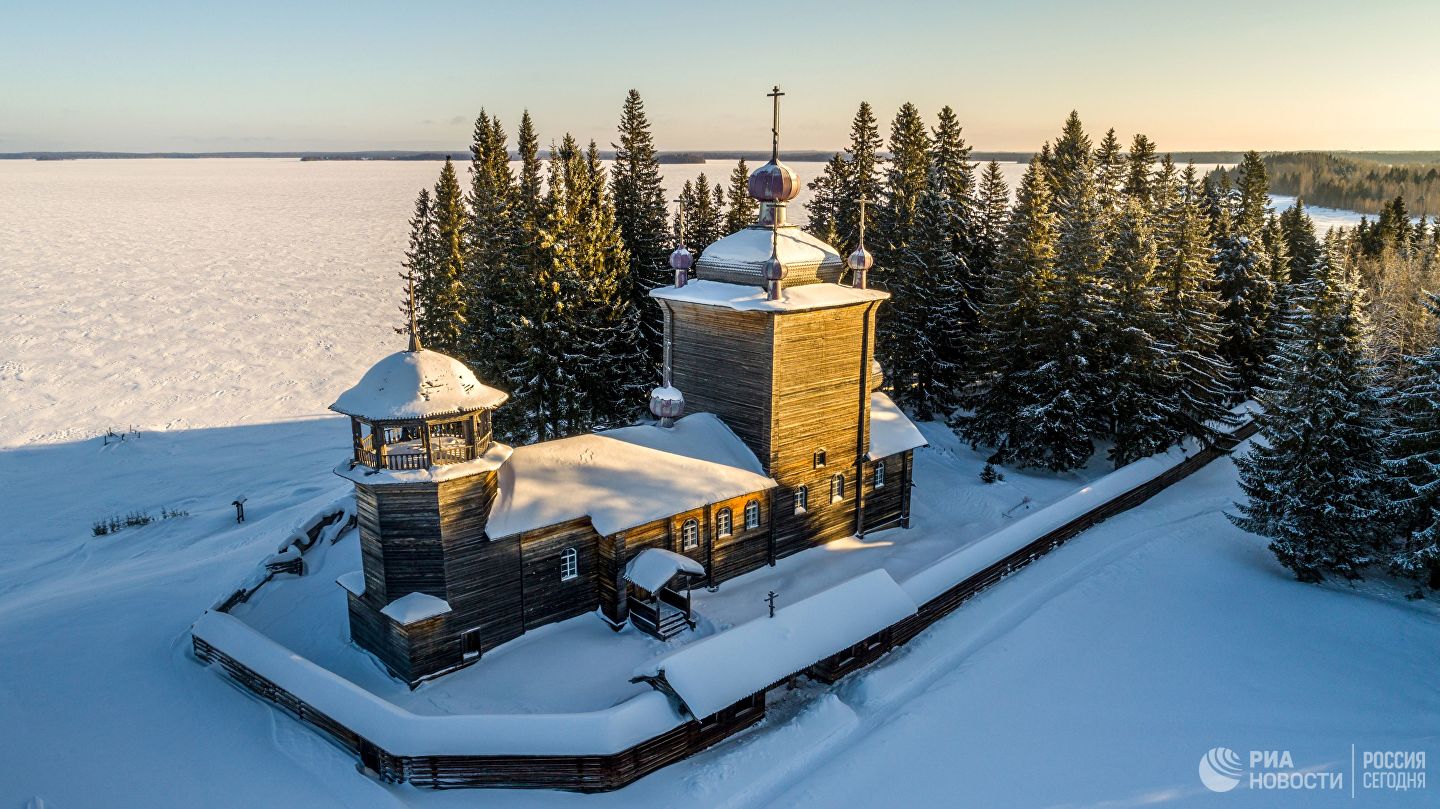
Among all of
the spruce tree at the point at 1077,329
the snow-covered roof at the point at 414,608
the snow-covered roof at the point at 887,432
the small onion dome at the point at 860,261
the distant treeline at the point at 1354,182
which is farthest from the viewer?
the distant treeline at the point at 1354,182

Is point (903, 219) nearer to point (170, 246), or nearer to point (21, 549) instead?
point (21, 549)

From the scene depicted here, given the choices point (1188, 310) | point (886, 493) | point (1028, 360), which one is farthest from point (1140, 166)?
point (886, 493)

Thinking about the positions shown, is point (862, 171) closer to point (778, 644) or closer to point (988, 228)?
point (988, 228)

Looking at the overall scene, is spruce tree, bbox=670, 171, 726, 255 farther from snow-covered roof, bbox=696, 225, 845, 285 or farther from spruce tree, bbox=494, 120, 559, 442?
snow-covered roof, bbox=696, 225, 845, 285

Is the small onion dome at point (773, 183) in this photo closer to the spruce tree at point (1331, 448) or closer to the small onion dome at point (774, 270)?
the small onion dome at point (774, 270)

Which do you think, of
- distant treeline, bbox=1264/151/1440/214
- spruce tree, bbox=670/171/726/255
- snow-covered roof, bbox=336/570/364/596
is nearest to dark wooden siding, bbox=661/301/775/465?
snow-covered roof, bbox=336/570/364/596

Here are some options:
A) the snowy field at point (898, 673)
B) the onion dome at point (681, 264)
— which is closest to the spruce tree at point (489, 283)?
the snowy field at point (898, 673)

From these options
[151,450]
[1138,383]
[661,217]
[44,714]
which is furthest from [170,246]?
[1138,383]
